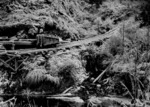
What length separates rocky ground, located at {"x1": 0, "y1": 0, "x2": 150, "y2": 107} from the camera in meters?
6.32

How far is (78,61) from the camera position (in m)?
8.83

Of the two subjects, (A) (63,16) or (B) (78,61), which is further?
(A) (63,16)

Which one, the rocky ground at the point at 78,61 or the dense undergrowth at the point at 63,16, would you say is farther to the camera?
the dense undergrowth at the point at 63,16

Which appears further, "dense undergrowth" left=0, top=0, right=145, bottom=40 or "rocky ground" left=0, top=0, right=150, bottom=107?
"dense undergrowth" left=0, top=0, right=145, bottom=40

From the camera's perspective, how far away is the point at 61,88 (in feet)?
24.1

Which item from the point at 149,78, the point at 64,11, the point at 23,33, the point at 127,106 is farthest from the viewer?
the point at 64,11

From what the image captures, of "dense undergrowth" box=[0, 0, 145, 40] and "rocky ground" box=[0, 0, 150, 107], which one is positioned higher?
"dense undergrowth" box=[0, 0, 145, 40]

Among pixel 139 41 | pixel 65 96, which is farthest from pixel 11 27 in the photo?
pixel 139 41

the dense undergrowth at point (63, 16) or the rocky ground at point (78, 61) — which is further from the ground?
the dense undergrowth at point (63, 16)

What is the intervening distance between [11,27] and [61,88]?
623cm

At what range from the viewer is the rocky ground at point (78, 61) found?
632 cm

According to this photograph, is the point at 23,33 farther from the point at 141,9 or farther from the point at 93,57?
the point at 141,9

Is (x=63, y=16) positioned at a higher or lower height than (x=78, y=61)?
higher

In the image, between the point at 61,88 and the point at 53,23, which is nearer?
the point at 61,88
